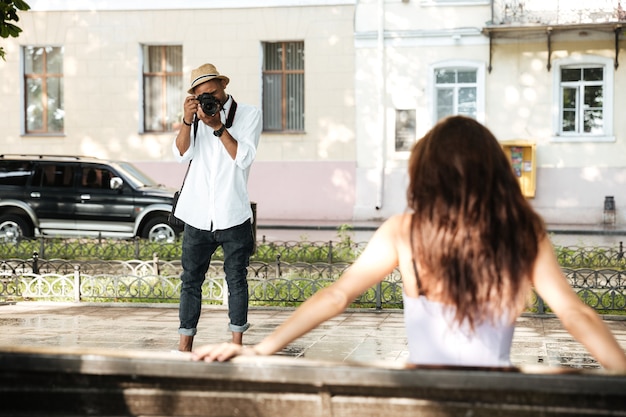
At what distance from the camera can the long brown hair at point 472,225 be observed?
2.88m

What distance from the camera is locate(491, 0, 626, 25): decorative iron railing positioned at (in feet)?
77.3

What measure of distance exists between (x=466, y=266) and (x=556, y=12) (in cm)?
2211

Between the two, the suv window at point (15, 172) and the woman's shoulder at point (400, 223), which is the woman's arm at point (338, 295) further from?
the suv window at point (15, 172)

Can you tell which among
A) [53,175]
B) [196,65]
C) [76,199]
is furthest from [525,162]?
[53,175]

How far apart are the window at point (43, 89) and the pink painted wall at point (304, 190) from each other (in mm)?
5883

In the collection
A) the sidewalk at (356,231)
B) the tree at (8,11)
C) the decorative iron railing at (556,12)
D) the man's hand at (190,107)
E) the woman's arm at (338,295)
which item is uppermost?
the decorative iron railing at (556,12)

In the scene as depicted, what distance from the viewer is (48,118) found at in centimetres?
2733

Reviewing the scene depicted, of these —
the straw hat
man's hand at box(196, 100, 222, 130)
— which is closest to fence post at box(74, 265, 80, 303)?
the straw hat

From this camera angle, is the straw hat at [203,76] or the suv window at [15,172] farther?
the suv window at [15,172]

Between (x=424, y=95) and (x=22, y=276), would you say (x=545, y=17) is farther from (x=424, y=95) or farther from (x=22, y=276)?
(x=22, y=276)

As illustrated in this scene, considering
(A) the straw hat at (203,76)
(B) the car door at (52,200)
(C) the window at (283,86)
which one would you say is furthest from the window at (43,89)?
(A) the straw hat at (203,76)

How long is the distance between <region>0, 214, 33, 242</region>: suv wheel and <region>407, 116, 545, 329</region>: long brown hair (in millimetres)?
15757

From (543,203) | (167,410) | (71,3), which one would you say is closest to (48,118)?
(71,3)

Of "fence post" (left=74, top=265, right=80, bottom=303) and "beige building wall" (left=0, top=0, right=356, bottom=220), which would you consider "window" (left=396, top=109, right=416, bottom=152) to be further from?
"fence post" (left=74, top=265, right=80, bottom=303)
